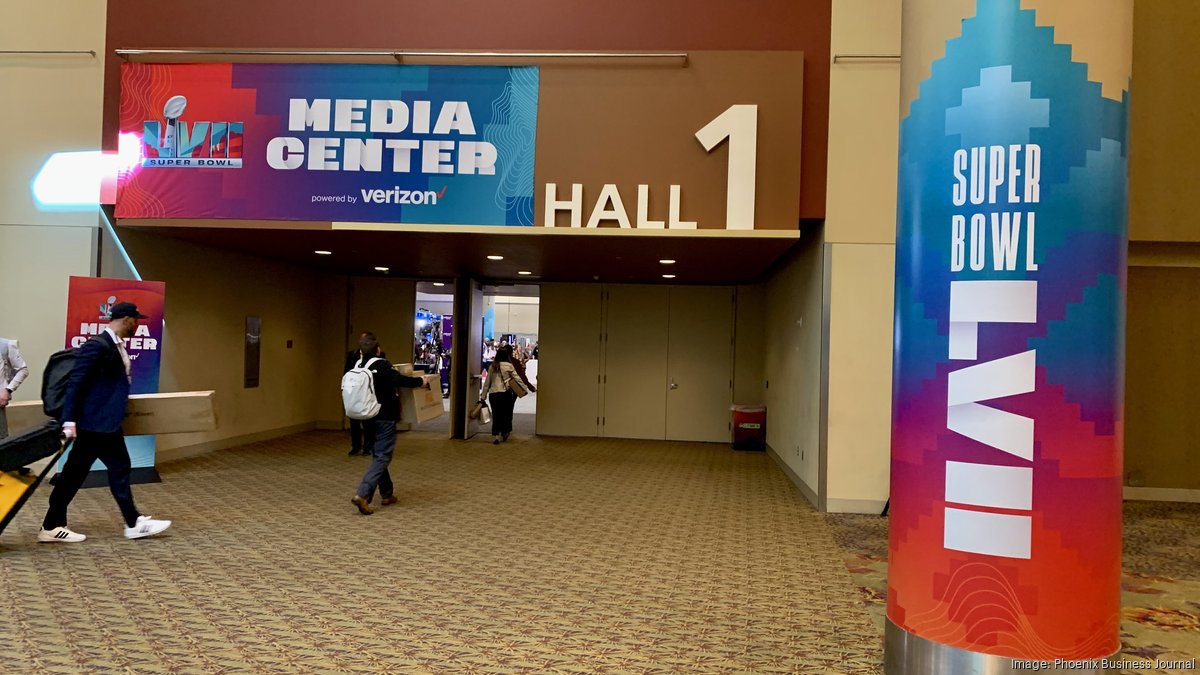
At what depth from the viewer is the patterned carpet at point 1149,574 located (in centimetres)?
409

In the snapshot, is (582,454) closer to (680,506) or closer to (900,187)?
(680,506)

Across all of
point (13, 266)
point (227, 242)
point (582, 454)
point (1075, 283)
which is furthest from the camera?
point (582, 454)

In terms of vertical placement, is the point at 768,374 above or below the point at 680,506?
above

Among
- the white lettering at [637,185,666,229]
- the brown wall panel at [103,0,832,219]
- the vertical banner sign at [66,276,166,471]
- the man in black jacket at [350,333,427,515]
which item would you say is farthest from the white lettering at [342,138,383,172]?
the white lettering at [637,185,666,229]

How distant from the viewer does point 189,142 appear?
24.8 feet

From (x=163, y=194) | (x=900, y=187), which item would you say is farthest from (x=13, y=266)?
(x=900, y=187)

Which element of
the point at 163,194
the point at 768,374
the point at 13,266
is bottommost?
the point at 768,374

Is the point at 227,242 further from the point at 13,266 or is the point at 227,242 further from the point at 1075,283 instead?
the point at 1075,283

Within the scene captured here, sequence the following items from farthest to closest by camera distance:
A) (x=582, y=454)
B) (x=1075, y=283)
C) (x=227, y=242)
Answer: (x=582, y=454), (x=227, y=242), (x=1075, y=283)

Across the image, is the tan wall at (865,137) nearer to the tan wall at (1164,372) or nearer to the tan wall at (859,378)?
the tan wall at (859,378)

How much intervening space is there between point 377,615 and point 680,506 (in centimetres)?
379

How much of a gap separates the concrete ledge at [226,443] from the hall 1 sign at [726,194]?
17.9ft

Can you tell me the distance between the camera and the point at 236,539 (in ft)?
18.5

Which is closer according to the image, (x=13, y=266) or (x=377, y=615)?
(x=377, y=615)
